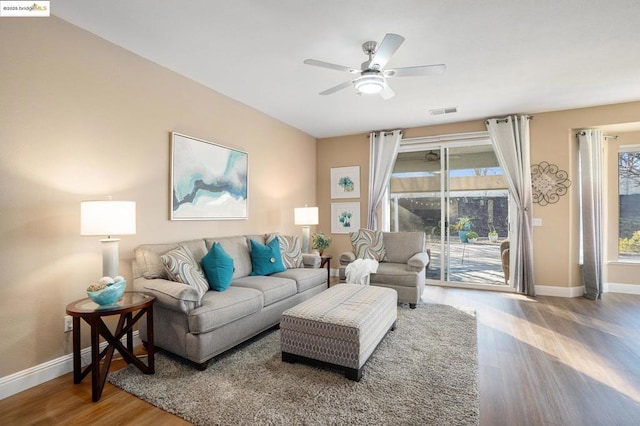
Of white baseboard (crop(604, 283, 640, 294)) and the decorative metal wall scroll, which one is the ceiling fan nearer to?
the decorative metal wall scroll

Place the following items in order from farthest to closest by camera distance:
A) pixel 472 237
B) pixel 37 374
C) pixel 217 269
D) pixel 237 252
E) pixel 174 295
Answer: pixel 472 237 → pixel 237 252 → pixel 217 269 → pixel 174 295 → pixel 37 374

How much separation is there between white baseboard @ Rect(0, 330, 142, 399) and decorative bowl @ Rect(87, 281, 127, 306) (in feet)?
2.37

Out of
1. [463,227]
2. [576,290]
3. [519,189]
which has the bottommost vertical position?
[576,290]

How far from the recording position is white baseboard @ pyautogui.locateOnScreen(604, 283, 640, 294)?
15.4ft

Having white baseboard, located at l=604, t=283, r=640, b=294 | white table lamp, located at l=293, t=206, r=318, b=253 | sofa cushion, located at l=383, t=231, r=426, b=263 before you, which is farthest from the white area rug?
white baseboard, located at l=604, t=283, r=640, b=294

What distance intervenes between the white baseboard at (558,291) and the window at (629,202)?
1.04 m

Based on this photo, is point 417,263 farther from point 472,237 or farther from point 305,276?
point 472,237

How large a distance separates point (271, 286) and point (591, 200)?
4.82 m

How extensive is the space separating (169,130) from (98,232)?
1476 millimetres

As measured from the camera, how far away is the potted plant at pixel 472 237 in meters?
5.16

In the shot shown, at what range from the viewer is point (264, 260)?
3684 millimetres

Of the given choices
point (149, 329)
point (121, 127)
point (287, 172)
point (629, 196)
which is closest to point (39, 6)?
point (121, 127)

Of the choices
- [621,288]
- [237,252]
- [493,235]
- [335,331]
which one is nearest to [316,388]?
[335,331]

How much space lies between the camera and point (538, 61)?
3111 mm
